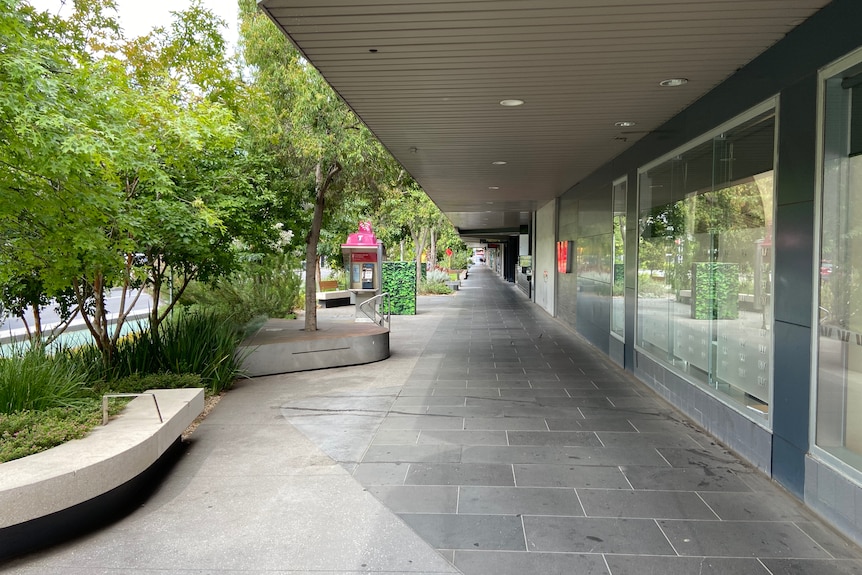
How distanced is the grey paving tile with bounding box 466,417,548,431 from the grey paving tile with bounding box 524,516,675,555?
2.12m

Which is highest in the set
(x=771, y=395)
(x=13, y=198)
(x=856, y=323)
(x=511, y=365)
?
(x=13, y=198)

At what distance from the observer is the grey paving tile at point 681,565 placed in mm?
3252

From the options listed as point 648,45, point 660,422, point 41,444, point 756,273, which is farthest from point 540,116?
point 41,444

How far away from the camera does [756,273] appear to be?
4.95 meters

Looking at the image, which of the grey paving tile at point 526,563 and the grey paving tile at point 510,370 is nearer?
the grey paving tile at point 526,563

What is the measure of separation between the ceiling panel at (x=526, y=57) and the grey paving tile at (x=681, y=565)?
11.6 feet

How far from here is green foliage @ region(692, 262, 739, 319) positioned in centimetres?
540

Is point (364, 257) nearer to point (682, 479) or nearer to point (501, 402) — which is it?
point (501, 402)

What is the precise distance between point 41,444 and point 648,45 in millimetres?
5383

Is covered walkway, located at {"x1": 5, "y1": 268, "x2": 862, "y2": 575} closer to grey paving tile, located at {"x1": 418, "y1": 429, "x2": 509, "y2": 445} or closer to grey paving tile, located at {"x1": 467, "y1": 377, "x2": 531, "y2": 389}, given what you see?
grey paving tile, located at {"x1": 418, "y1": 429, "x2": 509, "y2": 445}

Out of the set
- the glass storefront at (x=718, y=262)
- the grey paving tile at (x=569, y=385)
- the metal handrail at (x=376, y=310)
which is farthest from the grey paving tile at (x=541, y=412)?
the metal handrail at (x=376, y=310)

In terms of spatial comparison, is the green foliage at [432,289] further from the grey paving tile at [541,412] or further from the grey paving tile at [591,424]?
the grey paving tile at [591,424]

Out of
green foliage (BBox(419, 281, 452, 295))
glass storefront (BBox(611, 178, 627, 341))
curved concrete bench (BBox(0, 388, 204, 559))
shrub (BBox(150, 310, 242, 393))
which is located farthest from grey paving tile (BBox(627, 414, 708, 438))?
green foliage (BBox(419, 281, 452, 295))

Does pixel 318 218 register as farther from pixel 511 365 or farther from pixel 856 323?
pixel 856 323
